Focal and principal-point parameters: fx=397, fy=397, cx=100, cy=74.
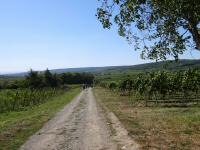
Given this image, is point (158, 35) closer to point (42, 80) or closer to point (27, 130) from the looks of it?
point (27, 130)

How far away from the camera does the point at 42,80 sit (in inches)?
3890

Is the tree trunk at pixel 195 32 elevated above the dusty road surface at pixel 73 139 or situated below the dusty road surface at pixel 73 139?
above

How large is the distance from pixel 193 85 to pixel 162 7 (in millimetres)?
30126

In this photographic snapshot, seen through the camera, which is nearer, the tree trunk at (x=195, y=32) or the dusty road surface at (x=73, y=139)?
the dusty road surface at (x=73, y=139)

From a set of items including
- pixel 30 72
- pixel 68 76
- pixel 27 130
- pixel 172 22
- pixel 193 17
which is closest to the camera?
pixel 193 17

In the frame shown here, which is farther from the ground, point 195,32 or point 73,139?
point 195,32

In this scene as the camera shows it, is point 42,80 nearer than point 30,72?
No

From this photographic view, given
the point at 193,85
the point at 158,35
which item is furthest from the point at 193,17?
the point at 193,85

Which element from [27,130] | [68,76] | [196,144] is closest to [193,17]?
[196,144]

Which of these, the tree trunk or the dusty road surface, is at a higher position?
the tree trunk

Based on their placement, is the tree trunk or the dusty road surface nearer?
the dusty road surface

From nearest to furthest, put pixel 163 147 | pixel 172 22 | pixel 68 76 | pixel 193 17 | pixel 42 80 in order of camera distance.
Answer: pixel 163 147 → pixel 193 17 → pixel 172 22 → pixel 42 80 → pixel 68 76

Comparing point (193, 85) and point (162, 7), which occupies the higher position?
point (162, 7)

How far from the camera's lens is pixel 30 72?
295 feet
